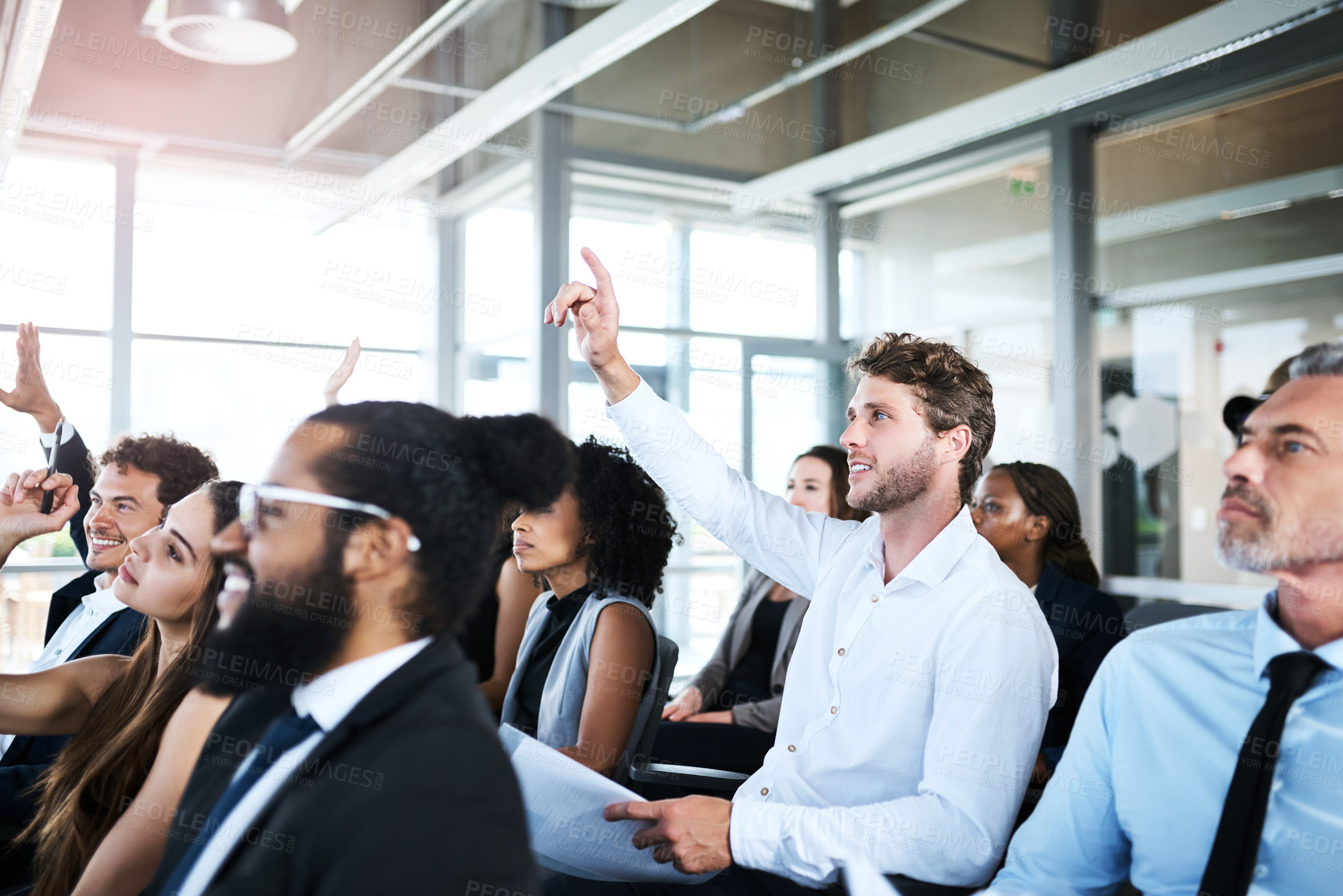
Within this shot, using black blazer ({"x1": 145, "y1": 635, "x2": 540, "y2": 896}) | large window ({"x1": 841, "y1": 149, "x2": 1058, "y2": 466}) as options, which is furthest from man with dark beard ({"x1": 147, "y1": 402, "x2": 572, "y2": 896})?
large window ({"x1": 841, "y1": 149, "x2": 1058, "y2": 466})

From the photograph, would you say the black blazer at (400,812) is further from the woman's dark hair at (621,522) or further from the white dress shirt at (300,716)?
the woman's dark hair at (621,522)

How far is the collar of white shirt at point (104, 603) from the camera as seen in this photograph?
7.39 ft

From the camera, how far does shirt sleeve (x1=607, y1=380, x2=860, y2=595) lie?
210 cm

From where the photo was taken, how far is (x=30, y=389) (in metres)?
2.97

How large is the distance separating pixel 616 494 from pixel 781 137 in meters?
4.94

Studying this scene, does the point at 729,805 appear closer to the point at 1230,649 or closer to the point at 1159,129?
the point at 1230,649

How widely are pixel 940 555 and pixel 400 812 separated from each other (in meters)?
1.25

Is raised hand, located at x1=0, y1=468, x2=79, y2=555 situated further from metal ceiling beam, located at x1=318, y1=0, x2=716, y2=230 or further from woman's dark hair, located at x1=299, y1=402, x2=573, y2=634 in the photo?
metal ceiling beam, located at x1=318, y1=0, x2=716, y2=230

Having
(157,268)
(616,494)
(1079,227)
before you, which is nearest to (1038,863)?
(616,494)

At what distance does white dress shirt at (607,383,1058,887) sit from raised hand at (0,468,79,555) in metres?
1.47

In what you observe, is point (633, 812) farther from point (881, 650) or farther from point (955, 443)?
point (955, 443)

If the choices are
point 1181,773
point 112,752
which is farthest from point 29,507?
point 1181,773

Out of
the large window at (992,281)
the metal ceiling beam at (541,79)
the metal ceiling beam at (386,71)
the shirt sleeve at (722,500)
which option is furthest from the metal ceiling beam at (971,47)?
the shirt sleeve at (722,500)

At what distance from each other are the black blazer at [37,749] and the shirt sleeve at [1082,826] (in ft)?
6.07
